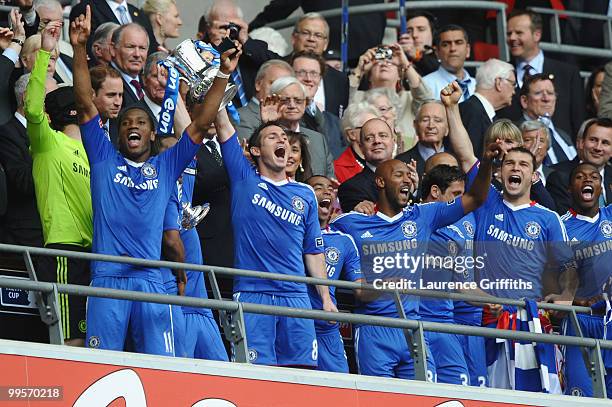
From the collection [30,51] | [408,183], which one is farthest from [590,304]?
[30,51]

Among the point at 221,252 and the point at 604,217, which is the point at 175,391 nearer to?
the point at 221,252

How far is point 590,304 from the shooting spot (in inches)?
399

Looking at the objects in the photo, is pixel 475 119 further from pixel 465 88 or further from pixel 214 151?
pixel 214 151

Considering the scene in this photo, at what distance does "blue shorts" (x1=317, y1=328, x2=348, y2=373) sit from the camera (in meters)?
9.46

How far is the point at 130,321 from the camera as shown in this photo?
8.61m

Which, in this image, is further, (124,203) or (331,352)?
(331,352)

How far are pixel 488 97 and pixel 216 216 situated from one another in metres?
3.79

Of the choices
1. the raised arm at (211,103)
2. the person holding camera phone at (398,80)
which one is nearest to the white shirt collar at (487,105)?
the person holding camera phone at (398,80)

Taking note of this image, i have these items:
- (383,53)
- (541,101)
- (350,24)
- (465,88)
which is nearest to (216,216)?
(383,53)

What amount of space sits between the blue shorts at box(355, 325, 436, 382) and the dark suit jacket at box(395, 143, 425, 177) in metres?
1.99

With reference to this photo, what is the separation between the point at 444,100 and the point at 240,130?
143 cm

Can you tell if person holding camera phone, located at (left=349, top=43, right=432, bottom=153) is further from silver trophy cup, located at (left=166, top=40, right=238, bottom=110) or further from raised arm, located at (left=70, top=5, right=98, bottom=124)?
raised arm, located at (left=70, top=5, right=98, bottom=124)

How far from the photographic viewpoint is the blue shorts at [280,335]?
357 inches

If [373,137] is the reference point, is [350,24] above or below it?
above
